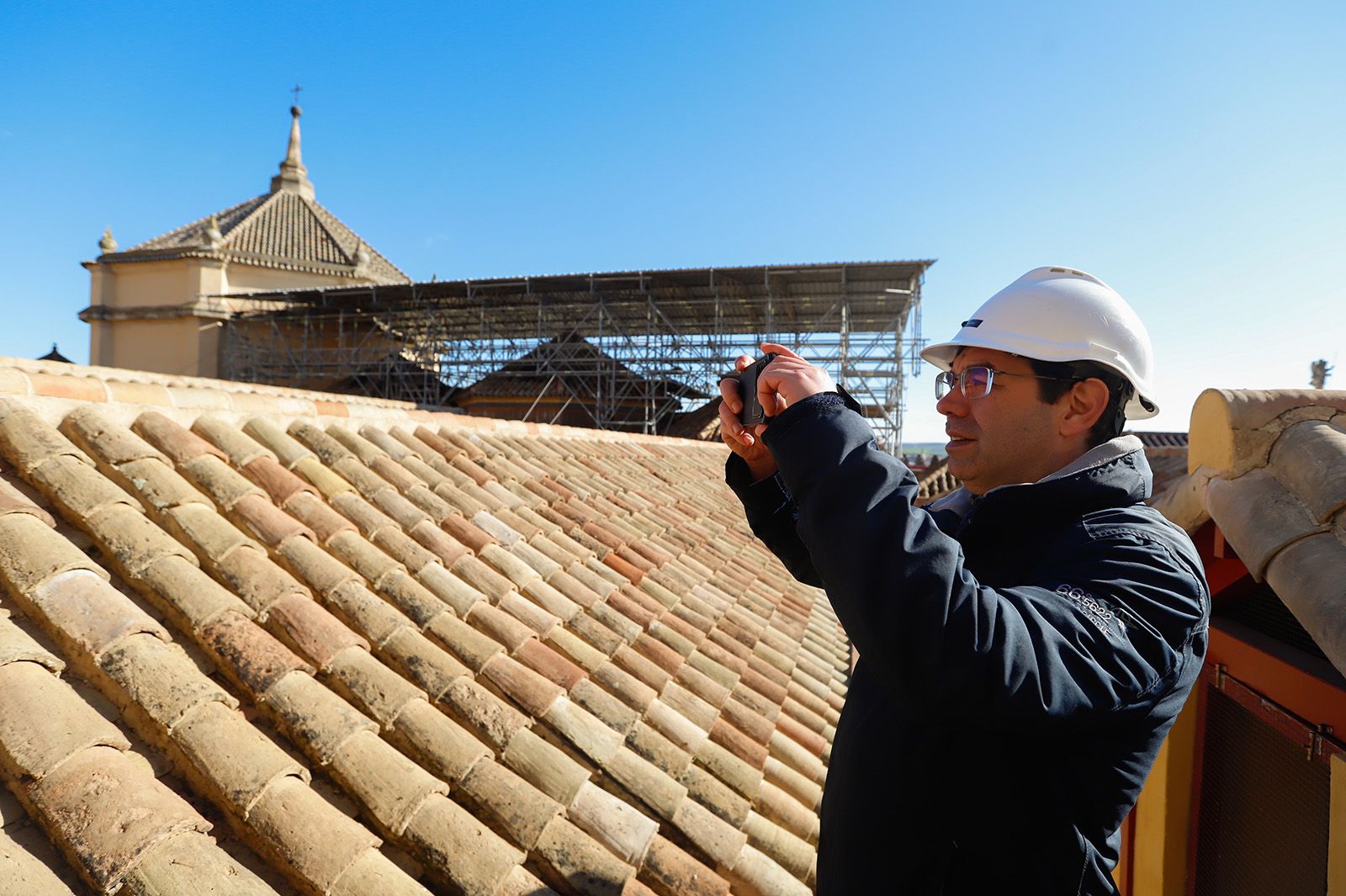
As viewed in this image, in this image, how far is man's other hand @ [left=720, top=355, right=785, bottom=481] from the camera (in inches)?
55.7

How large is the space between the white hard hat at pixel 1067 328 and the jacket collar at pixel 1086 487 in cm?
17

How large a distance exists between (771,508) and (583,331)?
22625 mm

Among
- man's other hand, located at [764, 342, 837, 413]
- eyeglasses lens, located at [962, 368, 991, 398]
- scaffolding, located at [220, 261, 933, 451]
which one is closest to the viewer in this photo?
man's other hand, located at [764, 342, 837, 413]

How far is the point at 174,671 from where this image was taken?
1.52m

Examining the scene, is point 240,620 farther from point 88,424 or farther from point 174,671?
point 88,424

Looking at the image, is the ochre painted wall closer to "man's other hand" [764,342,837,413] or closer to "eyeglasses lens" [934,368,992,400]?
"eyeglasses lens" [934,368,992,400]

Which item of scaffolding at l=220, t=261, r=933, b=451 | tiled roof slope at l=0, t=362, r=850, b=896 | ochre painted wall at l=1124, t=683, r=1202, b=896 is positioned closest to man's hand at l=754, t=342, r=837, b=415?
tiled roof slope at l=0, t=362, r=850, b=896

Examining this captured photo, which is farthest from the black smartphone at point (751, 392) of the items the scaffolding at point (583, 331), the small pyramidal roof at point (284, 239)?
the small pyramidal roof at point (284, 239)

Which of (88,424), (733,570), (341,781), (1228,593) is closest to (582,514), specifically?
(733,570)

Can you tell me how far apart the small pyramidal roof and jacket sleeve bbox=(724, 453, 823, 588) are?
95.4 feet

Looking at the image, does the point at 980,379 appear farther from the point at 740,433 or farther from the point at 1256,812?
the point at 1256,812

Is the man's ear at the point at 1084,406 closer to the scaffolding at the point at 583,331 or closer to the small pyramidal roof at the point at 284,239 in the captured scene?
the scaffolding at the point at 583,331

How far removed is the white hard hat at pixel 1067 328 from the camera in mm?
1356

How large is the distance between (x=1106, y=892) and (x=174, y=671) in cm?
176
